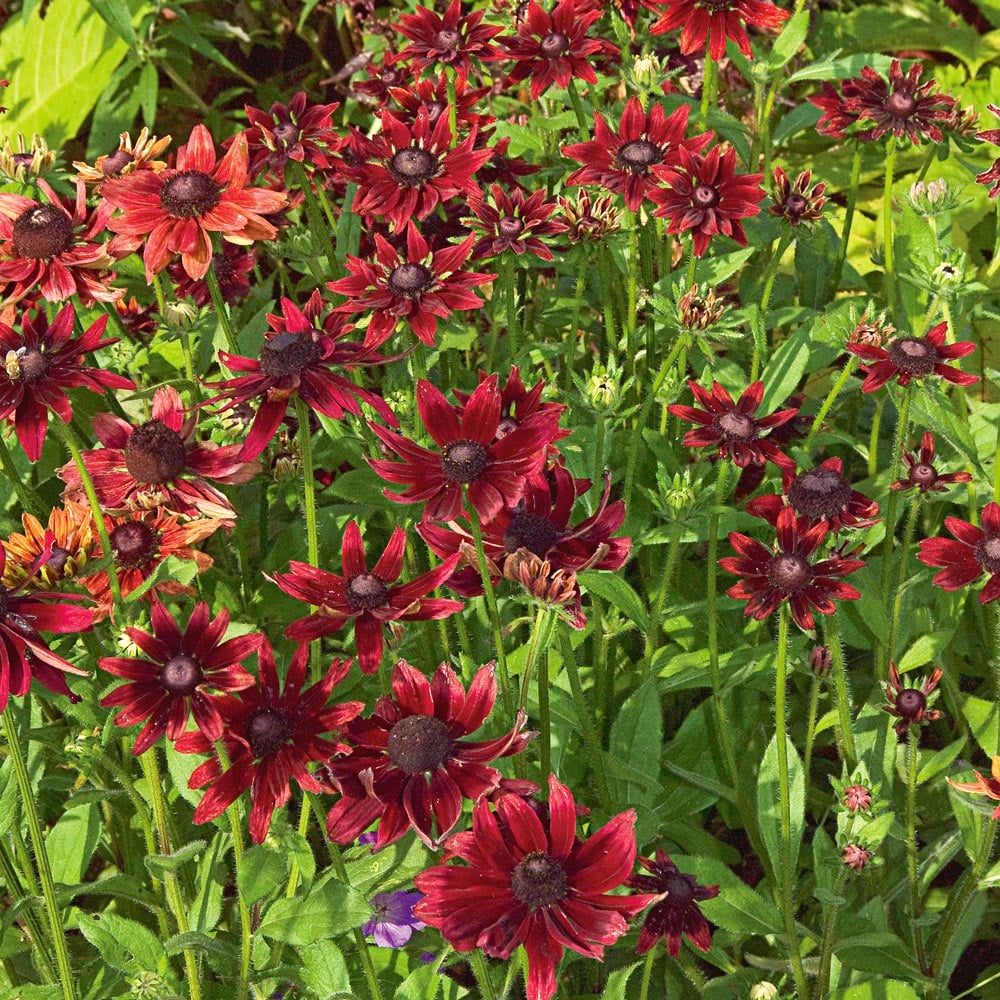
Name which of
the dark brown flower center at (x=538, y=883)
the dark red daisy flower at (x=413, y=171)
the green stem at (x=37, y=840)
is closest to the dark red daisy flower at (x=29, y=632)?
the green stem at (x=37, y=840)

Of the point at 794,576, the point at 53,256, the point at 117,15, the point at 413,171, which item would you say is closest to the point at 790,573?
the point at 794,576

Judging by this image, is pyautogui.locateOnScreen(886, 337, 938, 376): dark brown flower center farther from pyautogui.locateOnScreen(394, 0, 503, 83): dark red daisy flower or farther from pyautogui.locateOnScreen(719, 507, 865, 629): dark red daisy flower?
pyautogui.locateOnScreen(394, 0, 503, 83): dark red daisy flower

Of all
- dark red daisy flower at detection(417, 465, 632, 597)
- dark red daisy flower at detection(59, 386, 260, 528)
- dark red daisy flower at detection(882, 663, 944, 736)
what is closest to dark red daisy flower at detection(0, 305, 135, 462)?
dark red daisy flower at detection(59, 386, 260, 528)

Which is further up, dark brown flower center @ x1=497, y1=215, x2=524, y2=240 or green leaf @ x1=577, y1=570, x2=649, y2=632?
dark brown flower center @ x1=497, y1=215, x2=524, y2=240

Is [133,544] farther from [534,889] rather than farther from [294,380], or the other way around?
[534,889]

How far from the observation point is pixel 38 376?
1183mm

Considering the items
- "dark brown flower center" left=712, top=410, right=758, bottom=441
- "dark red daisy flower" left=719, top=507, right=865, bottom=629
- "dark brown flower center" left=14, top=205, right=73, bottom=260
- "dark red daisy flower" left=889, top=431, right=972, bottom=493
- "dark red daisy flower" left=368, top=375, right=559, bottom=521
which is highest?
"dark brown flower center" left=14, top=205, right=73, bottom=260

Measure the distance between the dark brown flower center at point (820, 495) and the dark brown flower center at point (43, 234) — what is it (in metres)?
0.87

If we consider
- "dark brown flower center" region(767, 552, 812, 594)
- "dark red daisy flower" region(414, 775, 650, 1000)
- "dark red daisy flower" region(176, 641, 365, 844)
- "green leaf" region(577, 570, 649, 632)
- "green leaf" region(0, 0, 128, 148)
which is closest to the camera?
"dark red daisy flower" region(414, 775, 650, 1000)

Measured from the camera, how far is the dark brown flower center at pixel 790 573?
114 centimetres

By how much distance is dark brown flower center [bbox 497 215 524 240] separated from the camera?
1.55 metres

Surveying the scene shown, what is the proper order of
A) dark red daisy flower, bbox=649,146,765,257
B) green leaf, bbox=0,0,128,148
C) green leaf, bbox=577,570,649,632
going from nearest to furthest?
green leaf, bbox=577,570,649,632
dark red daisy flower, bbox=649,146,765,257
green leaf, bbox=0,0,128,148

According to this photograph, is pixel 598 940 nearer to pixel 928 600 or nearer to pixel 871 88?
pixel 928 600

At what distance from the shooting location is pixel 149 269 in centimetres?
129
